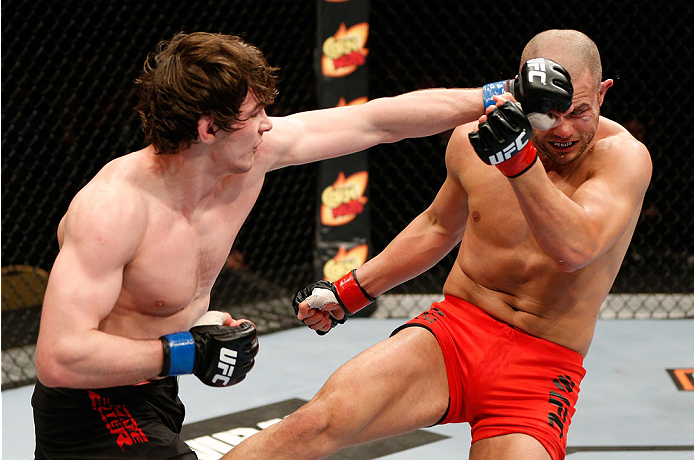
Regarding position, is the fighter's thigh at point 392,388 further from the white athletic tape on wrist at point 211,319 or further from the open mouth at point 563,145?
the open mouth at point 563,145

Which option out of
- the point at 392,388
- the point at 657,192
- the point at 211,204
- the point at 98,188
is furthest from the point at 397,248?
the point at 657,192

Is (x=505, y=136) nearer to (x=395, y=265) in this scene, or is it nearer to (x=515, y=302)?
(x=515, y=302)

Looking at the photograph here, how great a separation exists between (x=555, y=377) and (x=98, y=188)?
4.00ft

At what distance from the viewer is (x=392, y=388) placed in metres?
2.15

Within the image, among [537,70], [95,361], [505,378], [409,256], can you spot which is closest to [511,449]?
[505,378]

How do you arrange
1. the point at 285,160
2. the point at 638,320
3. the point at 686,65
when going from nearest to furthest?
1. the point at 285,160
2. the point at 638,320
3. the point at 686,65

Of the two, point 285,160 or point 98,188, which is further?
point 285,160

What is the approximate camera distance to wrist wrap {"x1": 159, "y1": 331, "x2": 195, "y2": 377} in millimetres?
1737

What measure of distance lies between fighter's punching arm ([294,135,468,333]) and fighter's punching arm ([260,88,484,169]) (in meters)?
0.40

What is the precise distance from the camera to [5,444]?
3.12 m

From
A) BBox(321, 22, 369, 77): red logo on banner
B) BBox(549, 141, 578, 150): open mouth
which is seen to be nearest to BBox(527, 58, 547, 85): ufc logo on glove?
BBox(549, 141, 578, 150): open mouth

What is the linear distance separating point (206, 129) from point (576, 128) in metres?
0.91

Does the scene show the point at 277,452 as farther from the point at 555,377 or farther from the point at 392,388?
the point at 555,377

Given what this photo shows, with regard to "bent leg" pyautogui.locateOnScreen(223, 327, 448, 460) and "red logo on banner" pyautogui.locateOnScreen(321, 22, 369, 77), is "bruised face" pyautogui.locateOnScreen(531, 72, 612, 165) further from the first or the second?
"red logo on banner" pyautogui.locateOnScreen(321, 22, 369, 77)
